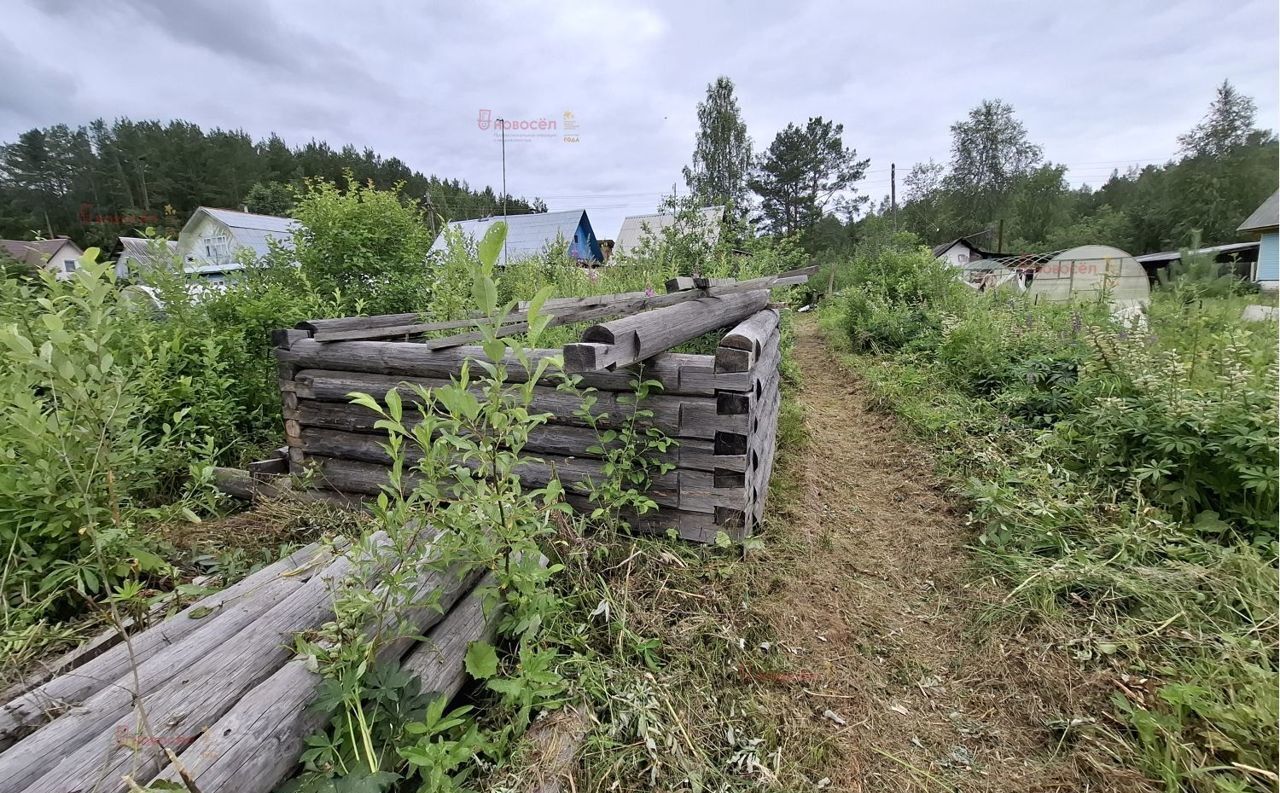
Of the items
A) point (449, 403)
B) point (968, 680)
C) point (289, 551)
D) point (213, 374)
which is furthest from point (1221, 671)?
point (213, 374)

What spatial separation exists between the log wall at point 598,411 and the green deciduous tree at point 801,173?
3549 cm

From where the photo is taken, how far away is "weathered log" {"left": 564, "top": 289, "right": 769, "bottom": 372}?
78.0 inches

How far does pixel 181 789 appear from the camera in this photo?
101 centimetres

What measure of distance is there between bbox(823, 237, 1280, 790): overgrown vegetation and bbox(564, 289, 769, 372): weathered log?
7.11 ft

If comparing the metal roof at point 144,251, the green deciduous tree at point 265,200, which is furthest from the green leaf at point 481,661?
the green deciduous tree at point 265,200

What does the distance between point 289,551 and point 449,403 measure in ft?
5.84

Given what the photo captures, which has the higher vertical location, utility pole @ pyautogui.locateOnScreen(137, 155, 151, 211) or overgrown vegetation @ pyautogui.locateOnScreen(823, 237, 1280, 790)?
utility pole @ pyautogui.locateOnScreen(137, 155, 151, 211)

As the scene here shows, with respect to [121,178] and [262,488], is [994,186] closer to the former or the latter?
[262,488]

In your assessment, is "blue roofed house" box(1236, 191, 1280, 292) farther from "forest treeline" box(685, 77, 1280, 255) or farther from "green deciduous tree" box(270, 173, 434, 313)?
"green deciduous tree" box(270, 173, 434, 313)

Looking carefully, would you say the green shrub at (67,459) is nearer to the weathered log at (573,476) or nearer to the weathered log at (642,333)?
the weathered log at (573,476)

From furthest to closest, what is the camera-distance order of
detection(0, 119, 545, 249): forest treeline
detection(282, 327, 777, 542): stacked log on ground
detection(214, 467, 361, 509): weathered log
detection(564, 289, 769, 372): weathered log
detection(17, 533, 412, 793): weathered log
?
detection(0, 119, 545, 249): forest treeline
detection(214, 467, 361, 509): weathered log
detection(282, 327, 777, 542): stacked log on ground
detection(564, 289, 769, 372): weathered log
detection(17, 533, 412, 793): weathered log

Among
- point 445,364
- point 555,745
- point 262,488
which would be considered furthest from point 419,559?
point 262,488

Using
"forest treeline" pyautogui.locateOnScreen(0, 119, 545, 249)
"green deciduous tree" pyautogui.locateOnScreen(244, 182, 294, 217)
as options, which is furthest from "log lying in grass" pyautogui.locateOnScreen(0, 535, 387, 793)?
"green deciduous tree" pyautogui.locateOnScreen(244, 182, 294, 217)

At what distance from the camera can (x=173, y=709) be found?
122 cm
